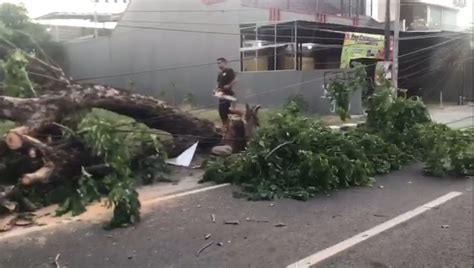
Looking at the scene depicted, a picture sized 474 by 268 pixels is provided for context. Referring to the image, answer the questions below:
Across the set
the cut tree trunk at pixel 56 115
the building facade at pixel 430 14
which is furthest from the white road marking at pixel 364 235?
the building facade at pixel 430 14

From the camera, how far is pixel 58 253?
4902 mm

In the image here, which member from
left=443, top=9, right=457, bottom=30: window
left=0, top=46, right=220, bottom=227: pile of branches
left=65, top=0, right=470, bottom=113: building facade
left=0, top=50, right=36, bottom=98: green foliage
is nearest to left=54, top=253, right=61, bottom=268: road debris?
left=0, top=46, right=220, bottom=227: pile of branches

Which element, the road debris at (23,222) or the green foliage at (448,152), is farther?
the green foliage at (448,152)

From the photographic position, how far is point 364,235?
538 cm

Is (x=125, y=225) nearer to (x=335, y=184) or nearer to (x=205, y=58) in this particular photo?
(x=335, y=184)

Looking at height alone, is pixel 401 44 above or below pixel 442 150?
above

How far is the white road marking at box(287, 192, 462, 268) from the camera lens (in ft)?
15.3

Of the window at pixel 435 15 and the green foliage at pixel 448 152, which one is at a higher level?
the window at pixel 435 15

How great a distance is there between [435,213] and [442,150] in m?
2.41

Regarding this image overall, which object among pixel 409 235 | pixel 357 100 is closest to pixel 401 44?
pixel 357 100

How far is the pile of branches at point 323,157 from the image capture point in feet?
23.6

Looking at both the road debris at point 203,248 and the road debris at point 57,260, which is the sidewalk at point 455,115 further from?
the road debris at point 57,260

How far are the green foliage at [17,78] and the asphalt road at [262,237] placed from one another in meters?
Answer: 2.31

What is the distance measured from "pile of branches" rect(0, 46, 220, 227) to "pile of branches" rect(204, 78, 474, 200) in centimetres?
149
